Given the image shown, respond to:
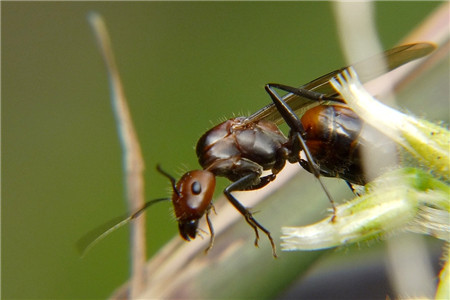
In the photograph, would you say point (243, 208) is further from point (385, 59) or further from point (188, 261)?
point (385, 59)

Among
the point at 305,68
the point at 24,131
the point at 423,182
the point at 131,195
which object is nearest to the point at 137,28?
the point at 24,131

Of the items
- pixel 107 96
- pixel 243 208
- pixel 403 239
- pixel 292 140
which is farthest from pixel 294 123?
pixel 107 96

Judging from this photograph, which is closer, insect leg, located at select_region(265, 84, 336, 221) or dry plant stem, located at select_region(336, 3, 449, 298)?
dry plant stem, located at select_region(336, 3, 449, 298)

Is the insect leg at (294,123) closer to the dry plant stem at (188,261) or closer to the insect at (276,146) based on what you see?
the insect at (276,146)

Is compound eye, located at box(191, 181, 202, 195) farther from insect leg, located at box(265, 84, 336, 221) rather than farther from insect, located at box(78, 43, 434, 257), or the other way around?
insect leg, located at box(265, 84, 336, 221)

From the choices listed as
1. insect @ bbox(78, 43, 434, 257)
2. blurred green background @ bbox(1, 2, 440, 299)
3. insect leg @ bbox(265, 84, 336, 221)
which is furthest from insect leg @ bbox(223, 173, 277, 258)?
blurred green background @ bbox(1, 2, 440, 299)

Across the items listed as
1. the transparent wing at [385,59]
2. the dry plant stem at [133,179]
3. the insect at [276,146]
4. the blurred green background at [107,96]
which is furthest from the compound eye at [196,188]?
the blurred green background at [107,96]

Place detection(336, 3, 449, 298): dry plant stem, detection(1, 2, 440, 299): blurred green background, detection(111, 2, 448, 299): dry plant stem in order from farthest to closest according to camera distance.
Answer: detection(1, 2, 440, 299): blurred green background
detection(111, 2, 448, 299): dry plant stem
detection(336, 3, 449, 298): dry plant stem
